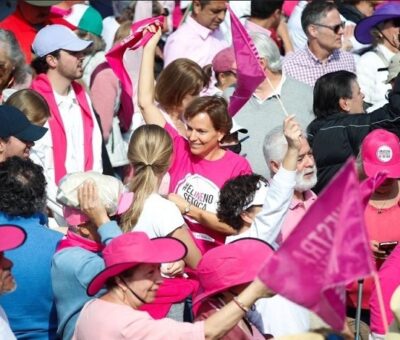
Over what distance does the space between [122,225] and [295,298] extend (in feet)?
7.63

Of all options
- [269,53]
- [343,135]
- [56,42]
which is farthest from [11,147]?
[269,53]

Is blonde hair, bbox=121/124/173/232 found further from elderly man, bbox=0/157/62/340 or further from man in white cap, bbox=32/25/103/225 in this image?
man in white cap, bbox=32/25/103/225

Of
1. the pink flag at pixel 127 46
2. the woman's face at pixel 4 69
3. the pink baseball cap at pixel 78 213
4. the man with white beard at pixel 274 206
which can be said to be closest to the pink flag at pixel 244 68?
the pink flag at pixel 127 46

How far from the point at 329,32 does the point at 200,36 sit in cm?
118

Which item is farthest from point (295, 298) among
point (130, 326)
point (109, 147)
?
point (109, 147)

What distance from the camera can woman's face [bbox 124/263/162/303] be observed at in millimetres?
5543

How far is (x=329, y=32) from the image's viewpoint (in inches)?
400

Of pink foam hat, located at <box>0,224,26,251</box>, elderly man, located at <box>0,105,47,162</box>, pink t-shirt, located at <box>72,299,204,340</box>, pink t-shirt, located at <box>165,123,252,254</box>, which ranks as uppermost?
pink foam hat, located at <box>0,224,26,251</box>

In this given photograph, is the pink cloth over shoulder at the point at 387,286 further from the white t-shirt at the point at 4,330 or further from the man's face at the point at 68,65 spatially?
the man's face at the point at 68,65

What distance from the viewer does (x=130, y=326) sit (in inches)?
211

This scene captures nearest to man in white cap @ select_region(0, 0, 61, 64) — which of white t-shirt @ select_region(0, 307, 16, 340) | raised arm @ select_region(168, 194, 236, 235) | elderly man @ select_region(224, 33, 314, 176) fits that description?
elderly man @ select_region(224, 33, 314, 176)

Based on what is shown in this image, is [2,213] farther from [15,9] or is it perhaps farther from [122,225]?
[15,9]

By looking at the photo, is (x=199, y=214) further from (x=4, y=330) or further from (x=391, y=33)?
(x=391, y=33)

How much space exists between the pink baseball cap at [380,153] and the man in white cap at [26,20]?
11.9ft
